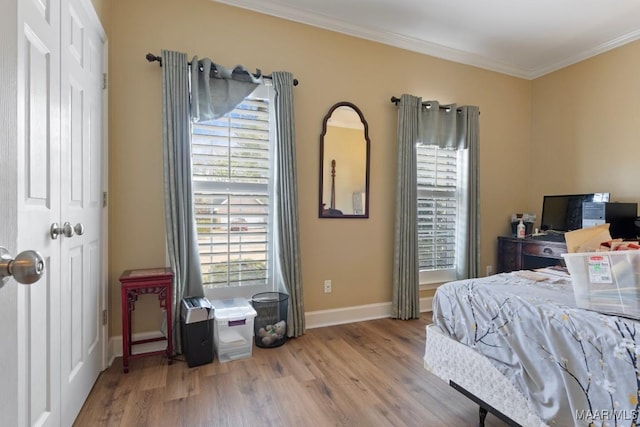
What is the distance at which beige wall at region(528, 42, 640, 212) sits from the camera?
310cm

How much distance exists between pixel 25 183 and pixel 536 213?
4633 millimetres

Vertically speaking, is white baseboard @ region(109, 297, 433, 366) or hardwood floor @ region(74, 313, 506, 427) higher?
white baseboard @ region(109, 297, 433, 366)

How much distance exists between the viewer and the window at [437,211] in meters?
3.41

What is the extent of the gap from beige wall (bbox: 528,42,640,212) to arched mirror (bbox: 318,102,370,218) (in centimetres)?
235

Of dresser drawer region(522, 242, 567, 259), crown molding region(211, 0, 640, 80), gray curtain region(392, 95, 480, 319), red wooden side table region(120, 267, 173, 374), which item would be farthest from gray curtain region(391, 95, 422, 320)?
red wooden side table region(120, 267, 173, 374)

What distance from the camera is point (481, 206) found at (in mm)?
3723

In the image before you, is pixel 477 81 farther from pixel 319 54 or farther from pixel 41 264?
pixel 41 264

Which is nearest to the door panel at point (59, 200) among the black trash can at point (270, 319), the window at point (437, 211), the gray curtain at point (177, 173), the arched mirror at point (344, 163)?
the gray curtain at point (177, 173)

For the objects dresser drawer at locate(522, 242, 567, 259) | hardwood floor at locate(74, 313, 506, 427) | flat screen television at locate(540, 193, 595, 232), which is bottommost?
hardwood floor at locate(74, 313, 506, 427)

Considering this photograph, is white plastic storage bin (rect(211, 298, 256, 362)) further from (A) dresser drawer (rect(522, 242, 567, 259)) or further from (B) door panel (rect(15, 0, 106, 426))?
(A) dresser drawer (rect(522, 242, 567, 259))

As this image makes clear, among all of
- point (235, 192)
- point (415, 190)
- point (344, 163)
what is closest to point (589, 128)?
point (415, 190)

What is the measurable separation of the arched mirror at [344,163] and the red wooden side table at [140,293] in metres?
1.40

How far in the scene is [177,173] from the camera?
234cm

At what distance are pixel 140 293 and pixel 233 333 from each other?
695 mm
